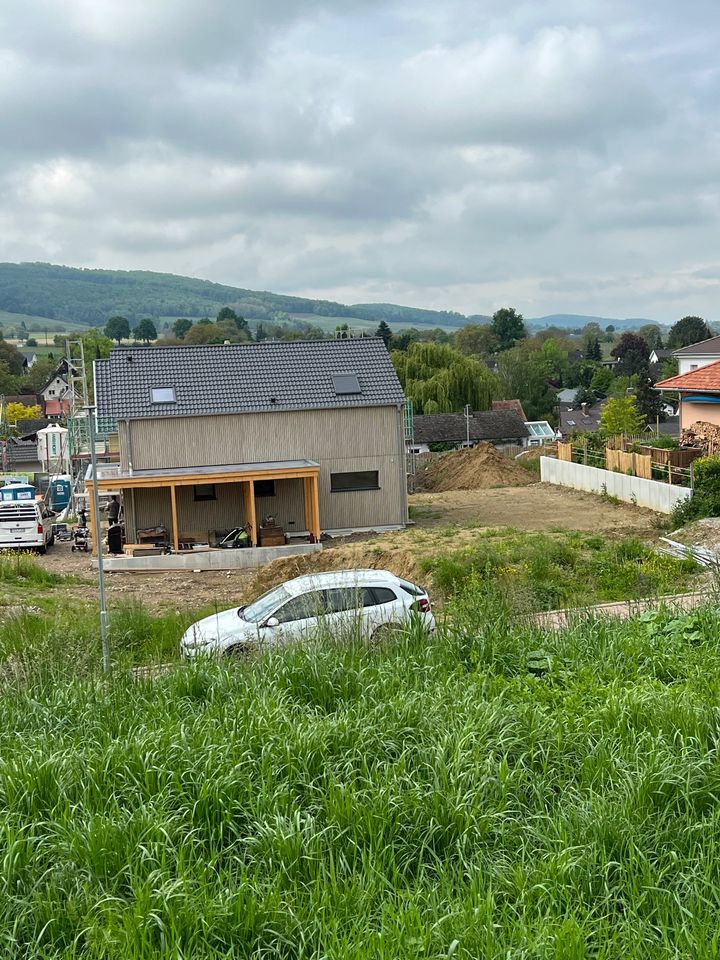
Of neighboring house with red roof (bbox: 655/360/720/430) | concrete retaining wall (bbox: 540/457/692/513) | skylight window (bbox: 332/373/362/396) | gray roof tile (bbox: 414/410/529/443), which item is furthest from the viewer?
gray roof tile (bbox: 414/410/529/443)

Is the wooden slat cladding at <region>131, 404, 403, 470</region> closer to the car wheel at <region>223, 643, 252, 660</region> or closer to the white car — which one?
the white car

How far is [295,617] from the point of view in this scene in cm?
1213

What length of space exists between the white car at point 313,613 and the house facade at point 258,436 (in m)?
15.9

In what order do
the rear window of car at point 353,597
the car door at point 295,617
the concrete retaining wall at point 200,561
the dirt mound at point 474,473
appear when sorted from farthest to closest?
the dirt mound at point 474,473 < the concrete retaining wall at point 200,561 < the rear window of car at point 353,597 < the car door at point 295,617

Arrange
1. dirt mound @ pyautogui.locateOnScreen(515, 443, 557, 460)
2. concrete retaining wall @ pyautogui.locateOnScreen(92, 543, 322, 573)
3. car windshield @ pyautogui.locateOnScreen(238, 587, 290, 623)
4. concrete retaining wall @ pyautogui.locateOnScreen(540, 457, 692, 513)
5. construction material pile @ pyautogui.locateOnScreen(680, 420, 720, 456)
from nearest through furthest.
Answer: car windshield @ pyautogui.locateOnScreen(238, 587, 290, 623) → concrete retaining wall @ pyautogui.locateOnScreen(92, 543, 322, 573) → concrete retaining wall @ pyautogui.locateOnScreen(540, 457, 692, 513) → construction material pile @ pyautogui.locateOnScreen(680, 420, 720, 456) → dirt mound @ pyautogui.locateOnScreen(515, 443, 557, 460)

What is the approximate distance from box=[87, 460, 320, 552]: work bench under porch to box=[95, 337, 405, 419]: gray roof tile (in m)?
1.93

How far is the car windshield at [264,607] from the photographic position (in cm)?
1253

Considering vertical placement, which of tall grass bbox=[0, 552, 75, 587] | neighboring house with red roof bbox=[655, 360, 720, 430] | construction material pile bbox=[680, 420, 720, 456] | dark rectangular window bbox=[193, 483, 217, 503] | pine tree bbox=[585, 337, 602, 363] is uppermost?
pine tree bbox=[585, 337, 602, 363]

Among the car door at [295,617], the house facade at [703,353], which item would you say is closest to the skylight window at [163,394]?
the car door at [295,617]

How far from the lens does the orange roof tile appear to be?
3262 cm

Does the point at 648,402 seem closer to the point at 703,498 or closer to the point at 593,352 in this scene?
the point at 703,498

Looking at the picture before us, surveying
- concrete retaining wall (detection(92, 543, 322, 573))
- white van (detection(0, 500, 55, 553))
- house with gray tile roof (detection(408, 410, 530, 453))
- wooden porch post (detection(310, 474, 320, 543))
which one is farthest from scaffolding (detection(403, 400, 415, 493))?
house with gray tile roof (detection(408, 410, 530, 453))

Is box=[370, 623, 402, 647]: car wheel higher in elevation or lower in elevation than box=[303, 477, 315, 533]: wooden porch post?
higher

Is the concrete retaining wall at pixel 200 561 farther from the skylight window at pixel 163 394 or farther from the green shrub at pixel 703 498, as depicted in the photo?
→ the green shrub at pixel 703 498
